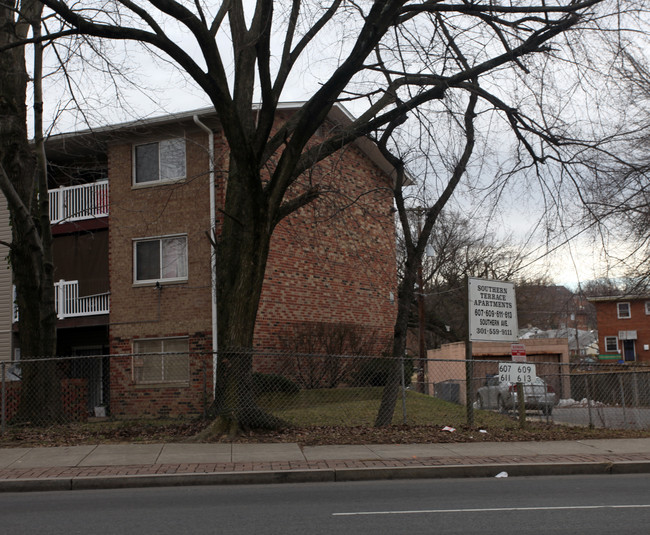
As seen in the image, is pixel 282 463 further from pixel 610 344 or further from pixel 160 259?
pixel 610 344

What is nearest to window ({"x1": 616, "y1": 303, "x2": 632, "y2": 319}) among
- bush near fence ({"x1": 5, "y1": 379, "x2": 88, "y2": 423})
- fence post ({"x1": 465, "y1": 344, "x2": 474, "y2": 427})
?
fence post ({"x1": 465, "y1": 344, "x2": 474, "y2": 427})

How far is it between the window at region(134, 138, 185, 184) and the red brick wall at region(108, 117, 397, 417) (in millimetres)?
262

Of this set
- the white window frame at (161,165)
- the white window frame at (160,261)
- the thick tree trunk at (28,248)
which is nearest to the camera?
the thick tree trunk at (28,248)

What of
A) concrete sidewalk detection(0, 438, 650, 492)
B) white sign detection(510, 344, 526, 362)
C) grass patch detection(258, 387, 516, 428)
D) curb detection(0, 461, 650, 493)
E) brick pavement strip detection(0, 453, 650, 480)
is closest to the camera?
curb detection(0, 461, 650, 493)

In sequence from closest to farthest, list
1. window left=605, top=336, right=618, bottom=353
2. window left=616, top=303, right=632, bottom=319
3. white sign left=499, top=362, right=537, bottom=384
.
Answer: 1. white sign left=499, top=362, right=537, bottom=384
2. window left=616, top=303, right=632, bottom=319
3. window left=605, top=336, right=618, bottom=353

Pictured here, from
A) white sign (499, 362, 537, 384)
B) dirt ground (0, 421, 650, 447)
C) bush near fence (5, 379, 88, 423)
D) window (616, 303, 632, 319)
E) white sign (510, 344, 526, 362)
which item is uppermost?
window (616, 303, 632, 319)

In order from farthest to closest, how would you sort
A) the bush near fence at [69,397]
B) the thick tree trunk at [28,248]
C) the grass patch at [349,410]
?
1. the bush near fence at [69,397]
2. the grass patch at [349,410]
3. the thick tree trunk at [28,248]

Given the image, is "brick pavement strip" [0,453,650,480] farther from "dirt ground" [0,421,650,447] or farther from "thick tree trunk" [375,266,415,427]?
"thick tree trunk" [375,266,415,427]

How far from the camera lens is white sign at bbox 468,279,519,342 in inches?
544

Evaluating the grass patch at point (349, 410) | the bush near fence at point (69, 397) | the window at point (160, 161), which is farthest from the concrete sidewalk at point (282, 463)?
the window at point (160, 161)

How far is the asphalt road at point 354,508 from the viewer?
658 centimetres

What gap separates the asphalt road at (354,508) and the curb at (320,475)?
0.23 meters

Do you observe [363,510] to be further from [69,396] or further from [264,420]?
[69,396]

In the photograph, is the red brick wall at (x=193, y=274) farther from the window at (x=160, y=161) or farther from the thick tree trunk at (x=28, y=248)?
the thick tree trunk at (x=28, y=248)
